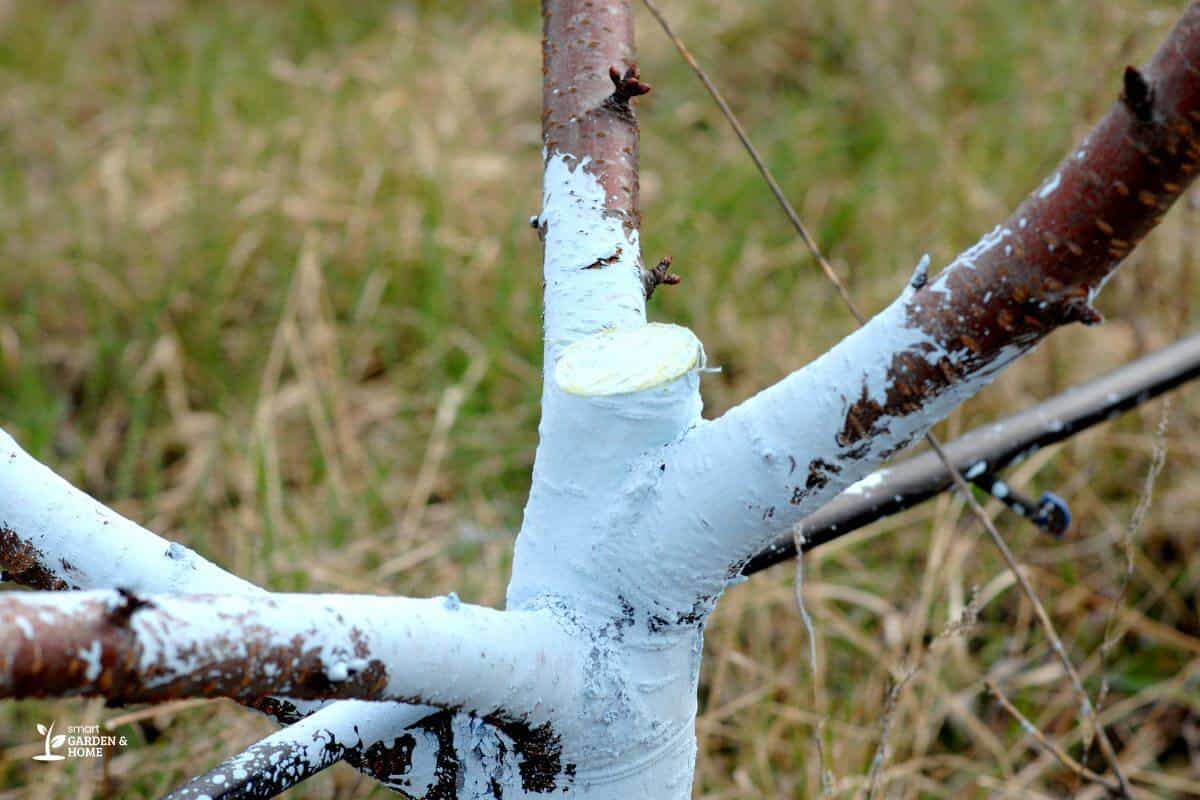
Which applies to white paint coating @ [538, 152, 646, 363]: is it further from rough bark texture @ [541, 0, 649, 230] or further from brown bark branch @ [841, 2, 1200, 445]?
brown bark branch @ [841, 2, 1200, 445]

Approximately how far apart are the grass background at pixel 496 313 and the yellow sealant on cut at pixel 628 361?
0.77 m

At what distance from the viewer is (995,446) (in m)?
0.88

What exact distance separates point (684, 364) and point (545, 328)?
113mm

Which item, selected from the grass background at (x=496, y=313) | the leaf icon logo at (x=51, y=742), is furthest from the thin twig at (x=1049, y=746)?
the leaf icon logo at (x=51, y=742)

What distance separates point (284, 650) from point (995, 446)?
2.07 feet

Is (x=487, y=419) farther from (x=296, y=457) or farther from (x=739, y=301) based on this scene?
(x=739, y=301)

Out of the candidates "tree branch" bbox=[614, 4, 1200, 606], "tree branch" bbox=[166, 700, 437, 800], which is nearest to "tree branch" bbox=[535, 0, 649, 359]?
"tree branch" bbox=[614, 4, 1200, 606]

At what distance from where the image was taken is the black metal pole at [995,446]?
2.63ft

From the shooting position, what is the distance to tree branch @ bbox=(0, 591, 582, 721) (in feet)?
1.30

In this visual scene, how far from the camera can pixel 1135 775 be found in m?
1.41

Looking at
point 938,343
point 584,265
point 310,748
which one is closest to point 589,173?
point 584,265

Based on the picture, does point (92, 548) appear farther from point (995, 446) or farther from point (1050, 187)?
point (995, 446)

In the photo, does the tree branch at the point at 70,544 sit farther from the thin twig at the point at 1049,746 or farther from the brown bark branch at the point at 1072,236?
the thin twig at the point at 1049,746

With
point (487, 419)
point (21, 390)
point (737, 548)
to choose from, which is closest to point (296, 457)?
point (487, 419)
